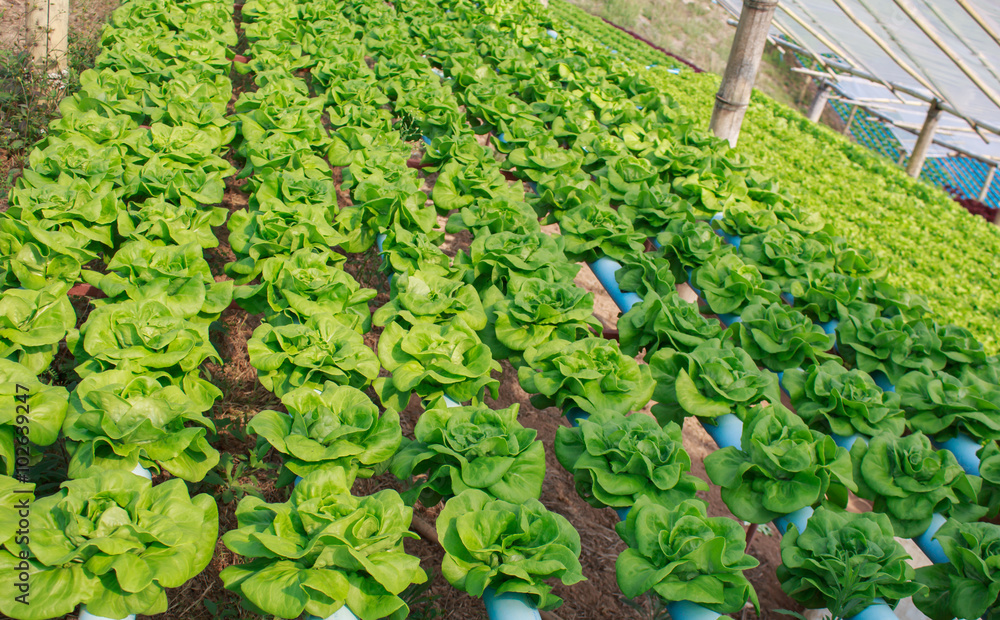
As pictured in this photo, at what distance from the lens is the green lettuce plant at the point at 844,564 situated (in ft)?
5.78

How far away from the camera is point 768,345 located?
8.94 ft

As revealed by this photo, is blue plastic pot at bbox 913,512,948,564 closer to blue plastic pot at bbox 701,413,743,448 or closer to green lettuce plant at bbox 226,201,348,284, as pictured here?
blue plastic pot at bbox 701,413,743,448

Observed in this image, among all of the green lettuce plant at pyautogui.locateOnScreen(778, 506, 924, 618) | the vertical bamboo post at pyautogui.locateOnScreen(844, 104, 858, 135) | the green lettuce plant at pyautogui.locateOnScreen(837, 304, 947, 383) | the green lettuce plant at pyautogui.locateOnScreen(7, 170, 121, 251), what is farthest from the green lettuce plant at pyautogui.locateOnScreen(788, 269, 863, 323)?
the vertical bamboo post at pyautogui.locateOnScreen(844, 104, 858, 135)

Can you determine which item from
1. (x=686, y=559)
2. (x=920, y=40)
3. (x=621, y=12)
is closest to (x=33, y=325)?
(x=686, y=559)

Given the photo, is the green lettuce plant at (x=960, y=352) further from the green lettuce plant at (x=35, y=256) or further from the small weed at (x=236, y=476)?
the green lettuce plant at (x=35, y=256)

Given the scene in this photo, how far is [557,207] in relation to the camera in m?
3.64

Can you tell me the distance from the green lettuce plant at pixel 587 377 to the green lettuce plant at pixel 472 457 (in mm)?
308

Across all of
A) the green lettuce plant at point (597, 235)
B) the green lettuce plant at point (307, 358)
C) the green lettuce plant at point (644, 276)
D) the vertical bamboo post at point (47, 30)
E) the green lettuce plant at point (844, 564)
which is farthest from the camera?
the vertical bamboo post at point (47, 30)

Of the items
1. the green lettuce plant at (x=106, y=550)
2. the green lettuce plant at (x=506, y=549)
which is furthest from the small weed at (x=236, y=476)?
the green lettuce plant at (x=506, y=549)

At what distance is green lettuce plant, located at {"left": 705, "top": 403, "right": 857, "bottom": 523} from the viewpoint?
203 cm

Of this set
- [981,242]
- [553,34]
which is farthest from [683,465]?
[981,242]

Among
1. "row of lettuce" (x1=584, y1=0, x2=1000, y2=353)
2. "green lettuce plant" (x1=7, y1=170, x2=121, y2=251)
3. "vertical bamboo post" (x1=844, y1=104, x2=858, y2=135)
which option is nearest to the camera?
"green lettuce plant" (x1=7, y1=170, x2=121, y2=251)

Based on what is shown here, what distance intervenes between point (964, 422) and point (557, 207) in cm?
214

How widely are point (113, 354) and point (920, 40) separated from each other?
9481 millimetres
